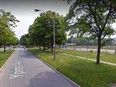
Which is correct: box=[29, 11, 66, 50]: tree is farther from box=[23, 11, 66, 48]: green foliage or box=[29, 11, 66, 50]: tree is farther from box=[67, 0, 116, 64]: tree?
box=[67, 0, 116, 64]: tree

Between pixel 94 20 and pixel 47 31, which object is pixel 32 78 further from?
pixel 47 31

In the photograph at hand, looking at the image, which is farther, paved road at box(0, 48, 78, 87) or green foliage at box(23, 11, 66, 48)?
green foliage at box(23, 11, 66, 48)

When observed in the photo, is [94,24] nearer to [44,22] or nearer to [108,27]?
[108,27]

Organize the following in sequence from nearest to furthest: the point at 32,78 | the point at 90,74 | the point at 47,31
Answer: the point at 32,78, the point at 90,74, the point at 47,31

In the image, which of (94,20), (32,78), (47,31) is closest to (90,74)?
(32,78)

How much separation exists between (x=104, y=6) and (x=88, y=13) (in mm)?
3124

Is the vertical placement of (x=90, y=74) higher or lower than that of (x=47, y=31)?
lower

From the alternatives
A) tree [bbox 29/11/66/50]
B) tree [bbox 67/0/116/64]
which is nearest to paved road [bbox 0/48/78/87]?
Answer: tree [bbox 67/0/116/64]

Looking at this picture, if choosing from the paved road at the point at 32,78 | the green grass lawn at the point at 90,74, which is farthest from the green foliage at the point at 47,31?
the paved road at the point at 32,78

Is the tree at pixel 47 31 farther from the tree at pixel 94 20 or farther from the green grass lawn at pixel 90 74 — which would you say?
the green grass lawn at pixel 90 74

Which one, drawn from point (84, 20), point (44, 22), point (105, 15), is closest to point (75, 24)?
point (84, 20)

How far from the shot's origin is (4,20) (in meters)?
30.3

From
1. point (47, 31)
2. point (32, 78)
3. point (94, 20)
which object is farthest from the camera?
point (47, 31)

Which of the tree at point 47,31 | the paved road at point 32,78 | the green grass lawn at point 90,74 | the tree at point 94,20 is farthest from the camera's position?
the tree at point 47,31
